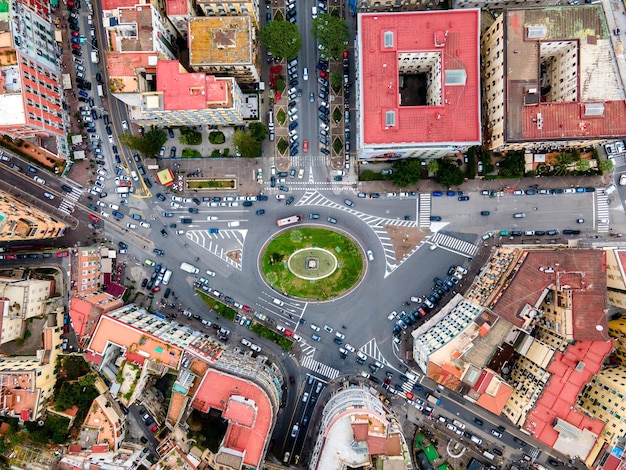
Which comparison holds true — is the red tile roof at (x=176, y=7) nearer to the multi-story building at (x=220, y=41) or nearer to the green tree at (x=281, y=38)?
the multi-story building at (x=220, y=41)

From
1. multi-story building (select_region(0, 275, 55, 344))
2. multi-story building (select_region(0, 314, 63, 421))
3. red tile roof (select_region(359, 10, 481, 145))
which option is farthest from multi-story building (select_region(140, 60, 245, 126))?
Result: multi-story building (select_region(0, 314, 63, 421))

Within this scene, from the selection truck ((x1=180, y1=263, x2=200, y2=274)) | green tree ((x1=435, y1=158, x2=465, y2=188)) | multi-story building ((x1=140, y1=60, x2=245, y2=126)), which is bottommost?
truck ((x1=180, y1=263, x2=200, y2=274))

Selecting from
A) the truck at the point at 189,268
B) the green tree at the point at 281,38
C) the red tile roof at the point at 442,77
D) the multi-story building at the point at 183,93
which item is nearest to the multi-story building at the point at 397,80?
the red tile roof at the point at 442,77

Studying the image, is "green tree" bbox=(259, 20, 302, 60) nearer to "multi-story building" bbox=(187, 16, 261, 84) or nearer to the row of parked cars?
"multi-story building" bbox=(187, 16, 261, 84)

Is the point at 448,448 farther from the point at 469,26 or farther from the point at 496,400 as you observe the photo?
the point at 469,26

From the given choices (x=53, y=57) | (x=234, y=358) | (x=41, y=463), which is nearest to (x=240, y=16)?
(x=53, y=57)

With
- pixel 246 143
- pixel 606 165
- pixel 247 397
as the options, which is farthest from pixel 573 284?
pixel 246 143

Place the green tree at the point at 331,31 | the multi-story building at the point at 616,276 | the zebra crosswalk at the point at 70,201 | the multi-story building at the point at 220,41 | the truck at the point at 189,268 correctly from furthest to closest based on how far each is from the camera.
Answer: the zebra crosswalk at the point at 70,201
the truck at the point at 189,268
the green tree at the point at 331,31
the multi-story building at the point at 220,41
the multi-story building at the point at 616,276
